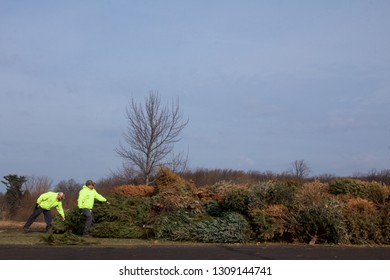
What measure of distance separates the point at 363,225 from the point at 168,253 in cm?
738

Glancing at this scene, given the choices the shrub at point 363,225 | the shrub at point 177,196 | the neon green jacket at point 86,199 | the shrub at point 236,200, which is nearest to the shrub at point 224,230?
the shrub at point 236,200

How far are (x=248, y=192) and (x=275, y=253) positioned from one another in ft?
18.7

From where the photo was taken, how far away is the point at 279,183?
1981 centimetres

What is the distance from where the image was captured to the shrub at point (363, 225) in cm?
1753

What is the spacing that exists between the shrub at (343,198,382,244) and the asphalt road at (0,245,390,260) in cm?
293

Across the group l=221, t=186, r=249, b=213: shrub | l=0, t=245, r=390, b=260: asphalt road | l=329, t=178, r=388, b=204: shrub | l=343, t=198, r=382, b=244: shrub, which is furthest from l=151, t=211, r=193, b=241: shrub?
l=329, t=178, r=388, b=204: shrub

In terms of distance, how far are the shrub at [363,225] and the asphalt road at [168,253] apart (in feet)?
9.60

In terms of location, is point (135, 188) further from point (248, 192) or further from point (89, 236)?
point (248, 192)

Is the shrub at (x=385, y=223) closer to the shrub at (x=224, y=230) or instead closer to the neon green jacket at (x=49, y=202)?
the shrub at (x=224, y=230)

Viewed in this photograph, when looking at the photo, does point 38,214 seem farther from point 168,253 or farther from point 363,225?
point 363,225

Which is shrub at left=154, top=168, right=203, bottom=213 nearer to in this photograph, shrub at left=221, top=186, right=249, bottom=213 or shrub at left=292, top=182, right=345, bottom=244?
shrub at left=221, top=186, right=249, bottom=213

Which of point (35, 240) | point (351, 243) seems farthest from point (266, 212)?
point (35, 240)

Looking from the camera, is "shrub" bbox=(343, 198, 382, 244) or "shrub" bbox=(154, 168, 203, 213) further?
"shrub" bbox=(154, 168, 203, 213)

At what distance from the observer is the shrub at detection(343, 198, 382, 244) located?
1753 cm
